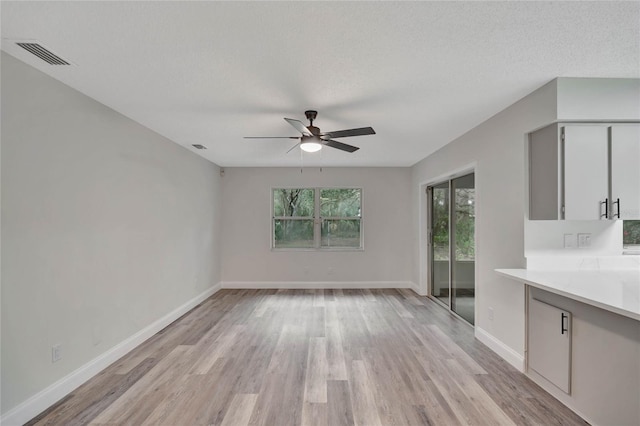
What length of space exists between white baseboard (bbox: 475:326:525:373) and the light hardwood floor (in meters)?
0.07

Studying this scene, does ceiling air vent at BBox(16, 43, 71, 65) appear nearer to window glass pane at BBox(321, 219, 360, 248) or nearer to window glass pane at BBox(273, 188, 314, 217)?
window glass pane at BBox(273, 188, 314, 217)

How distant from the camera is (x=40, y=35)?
71.0 inches

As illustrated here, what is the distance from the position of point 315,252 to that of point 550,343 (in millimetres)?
4357

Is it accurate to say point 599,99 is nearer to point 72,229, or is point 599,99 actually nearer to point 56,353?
point 72,229

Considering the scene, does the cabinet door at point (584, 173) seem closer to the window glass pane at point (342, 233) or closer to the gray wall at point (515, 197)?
the gray wall at point (515, 197)

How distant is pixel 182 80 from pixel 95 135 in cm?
112

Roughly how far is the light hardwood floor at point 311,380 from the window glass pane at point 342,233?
7.48 feet

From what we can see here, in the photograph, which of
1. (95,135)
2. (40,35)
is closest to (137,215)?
(95,135)

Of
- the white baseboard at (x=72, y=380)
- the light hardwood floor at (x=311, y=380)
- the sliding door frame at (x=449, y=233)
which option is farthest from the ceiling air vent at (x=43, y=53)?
the sliding door frame at (x=449, y=233)

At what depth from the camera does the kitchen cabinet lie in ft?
7.98

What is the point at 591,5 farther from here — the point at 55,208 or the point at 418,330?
the point at 55,208

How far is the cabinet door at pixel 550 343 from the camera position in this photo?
87.4 inches

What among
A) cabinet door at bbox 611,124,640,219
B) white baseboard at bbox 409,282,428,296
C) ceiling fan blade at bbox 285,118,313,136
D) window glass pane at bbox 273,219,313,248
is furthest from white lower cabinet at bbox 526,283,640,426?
window glass pane at bbox 273,219,313,248

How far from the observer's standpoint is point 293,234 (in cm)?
634
